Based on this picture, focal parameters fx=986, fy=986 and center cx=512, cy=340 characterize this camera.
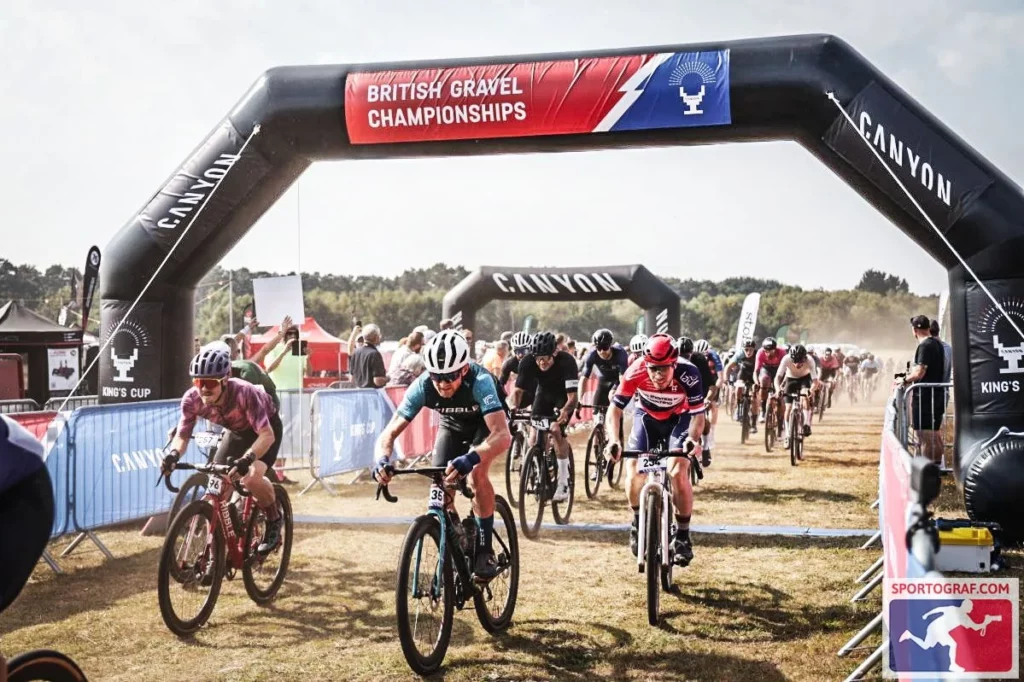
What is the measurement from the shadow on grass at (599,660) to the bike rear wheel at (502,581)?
0.41ft

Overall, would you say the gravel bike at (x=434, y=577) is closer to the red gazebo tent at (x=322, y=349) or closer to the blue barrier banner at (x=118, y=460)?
the blue barrier banner at (x=118, y=460)

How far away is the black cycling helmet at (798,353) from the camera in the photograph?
16281 millimetres

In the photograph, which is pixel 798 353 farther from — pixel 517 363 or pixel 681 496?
pixel 681 496

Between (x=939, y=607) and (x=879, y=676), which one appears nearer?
(x=939, y=607)

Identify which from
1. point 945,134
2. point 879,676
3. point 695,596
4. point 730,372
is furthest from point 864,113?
point 730,372

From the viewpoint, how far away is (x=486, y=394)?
6.24 m

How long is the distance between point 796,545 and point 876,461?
8867 mm

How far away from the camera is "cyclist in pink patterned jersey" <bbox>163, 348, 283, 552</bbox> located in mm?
6672

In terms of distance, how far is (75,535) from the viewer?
9852mm

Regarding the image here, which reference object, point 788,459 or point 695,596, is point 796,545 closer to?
point 695,596

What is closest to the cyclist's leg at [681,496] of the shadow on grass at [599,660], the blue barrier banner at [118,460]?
the shadow on grass at [599,660]

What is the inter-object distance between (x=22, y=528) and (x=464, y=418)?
12.5 ft

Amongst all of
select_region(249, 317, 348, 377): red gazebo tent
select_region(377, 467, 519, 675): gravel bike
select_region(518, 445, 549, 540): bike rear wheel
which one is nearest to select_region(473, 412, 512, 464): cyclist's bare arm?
select_region(377, 467, 519, 675): gravel bike

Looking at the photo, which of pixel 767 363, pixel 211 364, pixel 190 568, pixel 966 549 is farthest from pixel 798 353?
pixel 190 568
